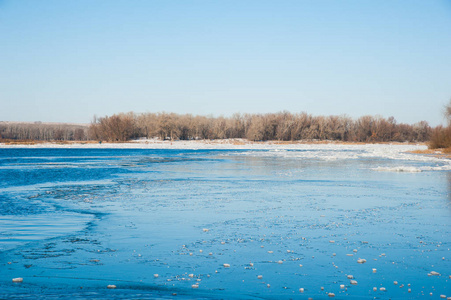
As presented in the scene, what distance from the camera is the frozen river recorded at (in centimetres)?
533

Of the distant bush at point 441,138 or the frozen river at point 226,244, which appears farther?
the distant bush at point 441,138

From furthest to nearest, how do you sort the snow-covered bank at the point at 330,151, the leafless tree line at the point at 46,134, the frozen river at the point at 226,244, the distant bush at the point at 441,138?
the leafless tree line at the point at 46,134, the distant bush at the point at 441,138, the snow-covered bank at the point at 330,151, the frozen river at the point at 226,244

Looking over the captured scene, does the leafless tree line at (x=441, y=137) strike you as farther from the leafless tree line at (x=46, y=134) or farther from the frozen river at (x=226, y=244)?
the leafless tree line at (x=46, y=134)

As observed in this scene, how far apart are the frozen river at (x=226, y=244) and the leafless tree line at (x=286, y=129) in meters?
75.6

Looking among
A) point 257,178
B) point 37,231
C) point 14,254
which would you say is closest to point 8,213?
point 37,231

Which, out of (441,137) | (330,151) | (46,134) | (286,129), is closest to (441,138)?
(441,137)

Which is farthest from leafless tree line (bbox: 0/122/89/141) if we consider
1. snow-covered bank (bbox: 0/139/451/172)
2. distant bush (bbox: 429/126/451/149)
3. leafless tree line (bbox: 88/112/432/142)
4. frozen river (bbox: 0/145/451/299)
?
frozen river (bbox: 0/145/451/299)

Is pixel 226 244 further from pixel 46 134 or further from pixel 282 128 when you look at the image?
pixel 46 134

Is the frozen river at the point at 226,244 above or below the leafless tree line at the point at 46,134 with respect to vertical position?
below

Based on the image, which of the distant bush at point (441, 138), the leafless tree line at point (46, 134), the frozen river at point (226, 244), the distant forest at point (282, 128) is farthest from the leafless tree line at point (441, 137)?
the leafless tree line at point (46, 134)

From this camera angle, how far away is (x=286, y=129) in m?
90.7

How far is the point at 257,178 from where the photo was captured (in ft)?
61.8

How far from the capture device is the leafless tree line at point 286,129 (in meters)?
89.4

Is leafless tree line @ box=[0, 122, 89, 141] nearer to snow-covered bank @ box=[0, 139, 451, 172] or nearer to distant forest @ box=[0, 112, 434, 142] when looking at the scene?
distant forest @ box=[0, 112, 434, 142]
